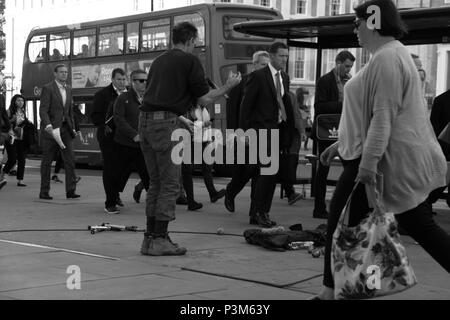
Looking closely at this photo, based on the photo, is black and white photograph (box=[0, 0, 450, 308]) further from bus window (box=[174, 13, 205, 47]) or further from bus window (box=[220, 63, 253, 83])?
bus window (box=[174, 13, 205, 47])

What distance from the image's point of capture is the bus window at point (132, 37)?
22484 mm

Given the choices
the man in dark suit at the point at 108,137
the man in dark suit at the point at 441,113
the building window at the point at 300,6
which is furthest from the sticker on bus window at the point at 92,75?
the building window at the point at 300,6

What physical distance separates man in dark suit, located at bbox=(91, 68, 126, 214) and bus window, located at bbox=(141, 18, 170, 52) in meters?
9.43

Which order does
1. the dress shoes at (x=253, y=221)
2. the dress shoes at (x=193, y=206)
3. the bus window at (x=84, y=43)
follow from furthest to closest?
the bus window at (x=84, y=43)
the dress shoes at (x=193, y=206)
the dress shoes at (x=253, y=221)

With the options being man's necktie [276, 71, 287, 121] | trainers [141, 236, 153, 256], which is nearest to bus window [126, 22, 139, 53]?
man's necktie [276, 71, 287, 121]

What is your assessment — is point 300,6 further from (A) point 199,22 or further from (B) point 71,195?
(B) point 71,195

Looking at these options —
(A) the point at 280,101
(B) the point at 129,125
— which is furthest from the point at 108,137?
(A) the point at 280,101

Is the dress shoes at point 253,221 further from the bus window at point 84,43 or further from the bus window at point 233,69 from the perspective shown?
the bus window at point 84,43

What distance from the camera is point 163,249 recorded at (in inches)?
291

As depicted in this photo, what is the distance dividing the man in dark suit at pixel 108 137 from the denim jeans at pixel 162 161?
3.53 meters

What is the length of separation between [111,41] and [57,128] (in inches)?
421

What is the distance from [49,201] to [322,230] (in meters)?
5.16

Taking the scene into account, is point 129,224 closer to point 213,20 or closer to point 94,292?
point 94,292

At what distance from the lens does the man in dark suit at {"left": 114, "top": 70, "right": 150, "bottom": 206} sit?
1117 centimetres
